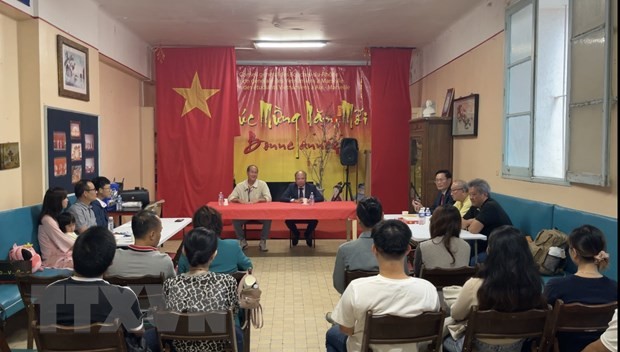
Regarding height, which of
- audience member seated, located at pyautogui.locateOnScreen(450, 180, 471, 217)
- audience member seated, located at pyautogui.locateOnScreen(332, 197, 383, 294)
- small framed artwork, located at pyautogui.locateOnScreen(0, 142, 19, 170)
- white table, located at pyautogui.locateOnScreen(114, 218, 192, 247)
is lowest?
white table, located at pyautogui.locateOnScreen(114, 218, 192, 247)

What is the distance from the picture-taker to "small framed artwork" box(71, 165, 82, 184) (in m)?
5.92

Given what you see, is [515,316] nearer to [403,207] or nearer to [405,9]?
[405,9]

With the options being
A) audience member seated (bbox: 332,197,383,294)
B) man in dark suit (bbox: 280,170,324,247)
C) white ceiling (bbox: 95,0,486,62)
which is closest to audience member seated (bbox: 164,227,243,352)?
audience member seated (bbox: 332,197,383,294)

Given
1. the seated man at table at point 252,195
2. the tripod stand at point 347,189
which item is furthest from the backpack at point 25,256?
the tripod stand at point 347,189

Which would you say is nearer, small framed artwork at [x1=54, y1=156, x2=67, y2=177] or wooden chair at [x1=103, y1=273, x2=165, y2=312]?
wooden chair at [x1=103, y1=273, x2=165, y2=312]

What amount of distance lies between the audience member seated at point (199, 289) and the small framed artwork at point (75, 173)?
12.4 feet

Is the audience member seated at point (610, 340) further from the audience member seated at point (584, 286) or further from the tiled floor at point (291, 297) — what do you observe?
the tiled floor at point (291, 297)

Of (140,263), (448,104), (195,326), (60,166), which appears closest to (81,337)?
(195,326)

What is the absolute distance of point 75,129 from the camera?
19.5 ft

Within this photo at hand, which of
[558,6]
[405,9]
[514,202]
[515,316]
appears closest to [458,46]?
[405,9]

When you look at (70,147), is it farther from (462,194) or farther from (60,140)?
(462,194)

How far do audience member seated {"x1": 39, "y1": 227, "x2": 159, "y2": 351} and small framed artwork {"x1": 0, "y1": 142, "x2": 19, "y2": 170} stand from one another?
2.92 m

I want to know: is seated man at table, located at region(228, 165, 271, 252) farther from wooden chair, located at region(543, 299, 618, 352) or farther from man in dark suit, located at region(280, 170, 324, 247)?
wooden chair, located at region(543, 299, 618, 352)

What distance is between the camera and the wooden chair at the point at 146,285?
300 centimetres
